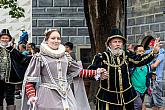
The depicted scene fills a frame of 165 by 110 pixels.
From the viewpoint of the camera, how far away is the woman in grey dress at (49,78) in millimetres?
7125

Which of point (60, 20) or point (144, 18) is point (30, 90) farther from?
point (60, 20)

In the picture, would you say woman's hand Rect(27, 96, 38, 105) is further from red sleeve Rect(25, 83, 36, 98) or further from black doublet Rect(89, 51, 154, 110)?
black doublet Rect(89, 51, 154, 110)

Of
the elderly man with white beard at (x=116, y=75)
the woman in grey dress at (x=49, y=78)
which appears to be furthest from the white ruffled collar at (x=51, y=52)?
the elderly man with white beard at (x=116, y=75)

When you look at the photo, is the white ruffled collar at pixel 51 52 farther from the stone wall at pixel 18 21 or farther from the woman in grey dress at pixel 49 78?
the stone wall at pixel 18 21

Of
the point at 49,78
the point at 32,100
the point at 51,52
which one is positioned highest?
the point at 51,52

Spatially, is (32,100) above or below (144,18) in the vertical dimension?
below

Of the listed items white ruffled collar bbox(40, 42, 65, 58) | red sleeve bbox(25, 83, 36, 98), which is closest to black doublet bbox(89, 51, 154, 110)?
white ruffled collar bbox(40, 42, 65, 58)

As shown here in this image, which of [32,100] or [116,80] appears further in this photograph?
[116,80]

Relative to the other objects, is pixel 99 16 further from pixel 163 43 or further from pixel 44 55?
pixel 44 55

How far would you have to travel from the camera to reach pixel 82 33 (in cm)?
1867

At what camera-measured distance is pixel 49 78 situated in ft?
23.6

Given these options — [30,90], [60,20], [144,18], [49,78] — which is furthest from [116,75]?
[60,20]

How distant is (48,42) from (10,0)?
263 inches

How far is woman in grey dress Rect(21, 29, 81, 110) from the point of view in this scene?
281 inches
